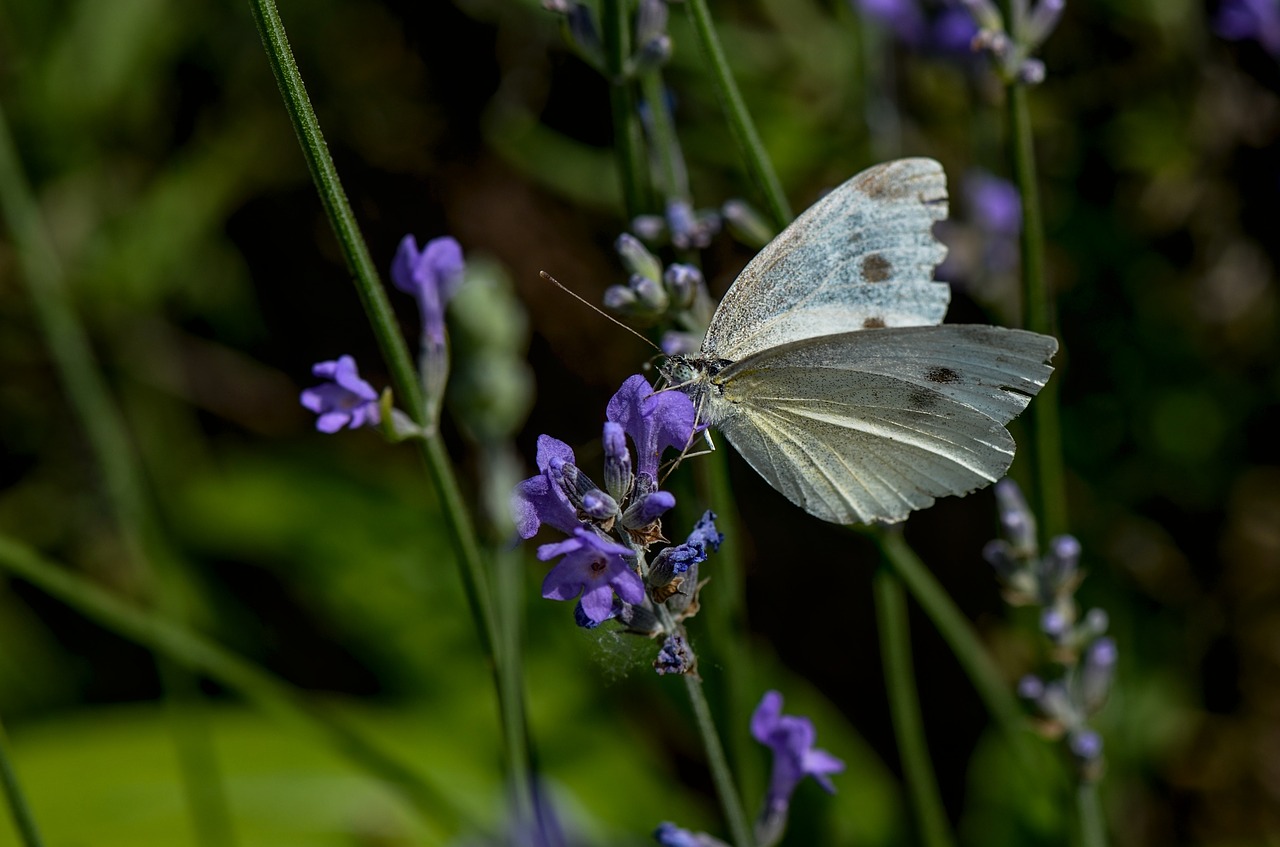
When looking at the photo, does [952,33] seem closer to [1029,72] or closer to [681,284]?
[1029,72]

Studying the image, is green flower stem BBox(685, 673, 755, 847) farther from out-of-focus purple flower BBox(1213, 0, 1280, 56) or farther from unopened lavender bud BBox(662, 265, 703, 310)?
out-of-focus purple flower BBox(1213, 0, 1280, 56)

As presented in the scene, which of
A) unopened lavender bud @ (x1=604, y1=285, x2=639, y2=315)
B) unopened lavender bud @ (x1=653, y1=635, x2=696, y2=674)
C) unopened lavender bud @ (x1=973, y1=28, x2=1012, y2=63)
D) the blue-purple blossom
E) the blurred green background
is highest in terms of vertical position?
unopened lavender bud @ (x1=973, y1=28, x2=1012, y2=63)

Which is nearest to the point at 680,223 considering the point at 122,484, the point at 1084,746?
the point at 1084,746

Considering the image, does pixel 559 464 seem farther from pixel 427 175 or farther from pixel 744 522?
pixel 427 175

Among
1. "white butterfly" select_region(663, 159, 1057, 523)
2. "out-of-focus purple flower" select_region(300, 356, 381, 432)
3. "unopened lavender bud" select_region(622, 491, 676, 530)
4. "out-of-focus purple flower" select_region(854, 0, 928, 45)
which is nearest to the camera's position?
"unopened lavender bud" select_region(622, 491, 676, 530)

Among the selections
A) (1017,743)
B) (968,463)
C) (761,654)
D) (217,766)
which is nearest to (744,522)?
(761,654)

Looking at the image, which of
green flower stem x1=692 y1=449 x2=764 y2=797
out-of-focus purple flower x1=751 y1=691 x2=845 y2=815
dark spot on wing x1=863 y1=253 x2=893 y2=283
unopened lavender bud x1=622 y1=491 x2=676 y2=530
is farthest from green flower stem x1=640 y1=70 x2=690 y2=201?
out-of-focus purple flower x1=751 y1=691 x2=845 y2=815
